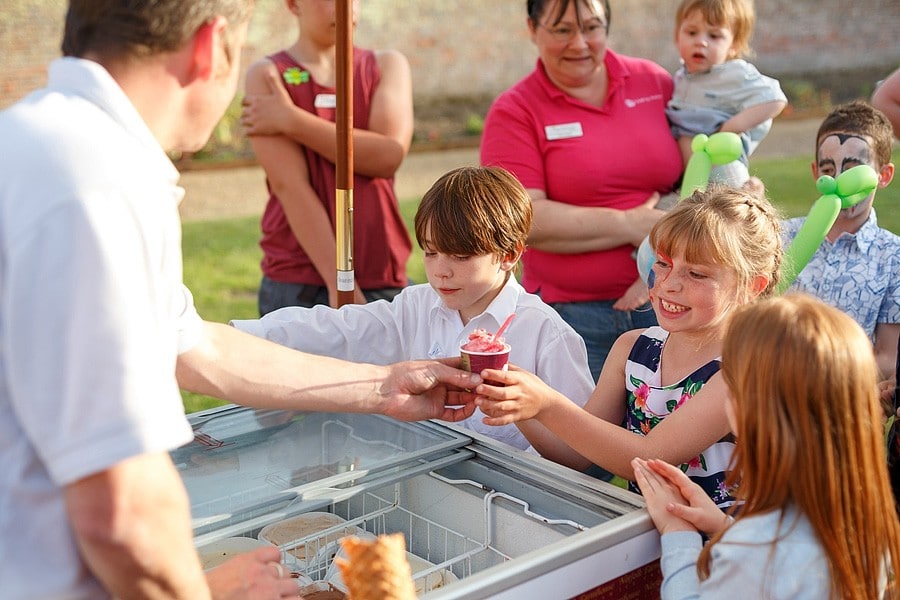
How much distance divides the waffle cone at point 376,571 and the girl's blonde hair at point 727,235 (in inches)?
42.3

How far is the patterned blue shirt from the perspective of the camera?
2932 millimetres

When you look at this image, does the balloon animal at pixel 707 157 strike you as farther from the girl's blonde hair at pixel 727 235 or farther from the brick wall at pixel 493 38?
the brick wall at pixel 493 38

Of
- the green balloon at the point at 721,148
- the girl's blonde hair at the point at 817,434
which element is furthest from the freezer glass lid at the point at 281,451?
the green balloon at the point at 721,148

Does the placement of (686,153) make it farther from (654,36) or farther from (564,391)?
(654,36)

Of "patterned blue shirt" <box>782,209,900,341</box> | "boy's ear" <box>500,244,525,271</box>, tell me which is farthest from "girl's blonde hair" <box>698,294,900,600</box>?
"patterned blue shirt" <box>782,209,900,341</box>

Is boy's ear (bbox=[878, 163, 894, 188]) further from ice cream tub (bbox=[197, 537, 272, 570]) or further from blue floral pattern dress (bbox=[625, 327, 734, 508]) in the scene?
ice cream tub (bbox=[197, 537, 272, 570])

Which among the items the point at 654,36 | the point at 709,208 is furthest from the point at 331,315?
the point at 654,36

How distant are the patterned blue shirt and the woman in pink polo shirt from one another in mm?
536

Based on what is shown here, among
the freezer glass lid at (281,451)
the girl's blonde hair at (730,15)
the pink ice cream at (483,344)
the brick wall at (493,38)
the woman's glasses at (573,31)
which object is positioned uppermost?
the brick wall at (493,38)

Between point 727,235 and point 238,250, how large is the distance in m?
6.39

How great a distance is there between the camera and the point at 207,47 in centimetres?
138

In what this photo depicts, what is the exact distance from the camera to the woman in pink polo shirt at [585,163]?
3303mm

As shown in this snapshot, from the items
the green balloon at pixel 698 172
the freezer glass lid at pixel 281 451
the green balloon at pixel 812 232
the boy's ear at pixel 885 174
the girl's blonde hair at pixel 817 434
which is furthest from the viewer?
the boy's ear at pixel 885 174

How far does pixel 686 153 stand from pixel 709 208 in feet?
4.33
